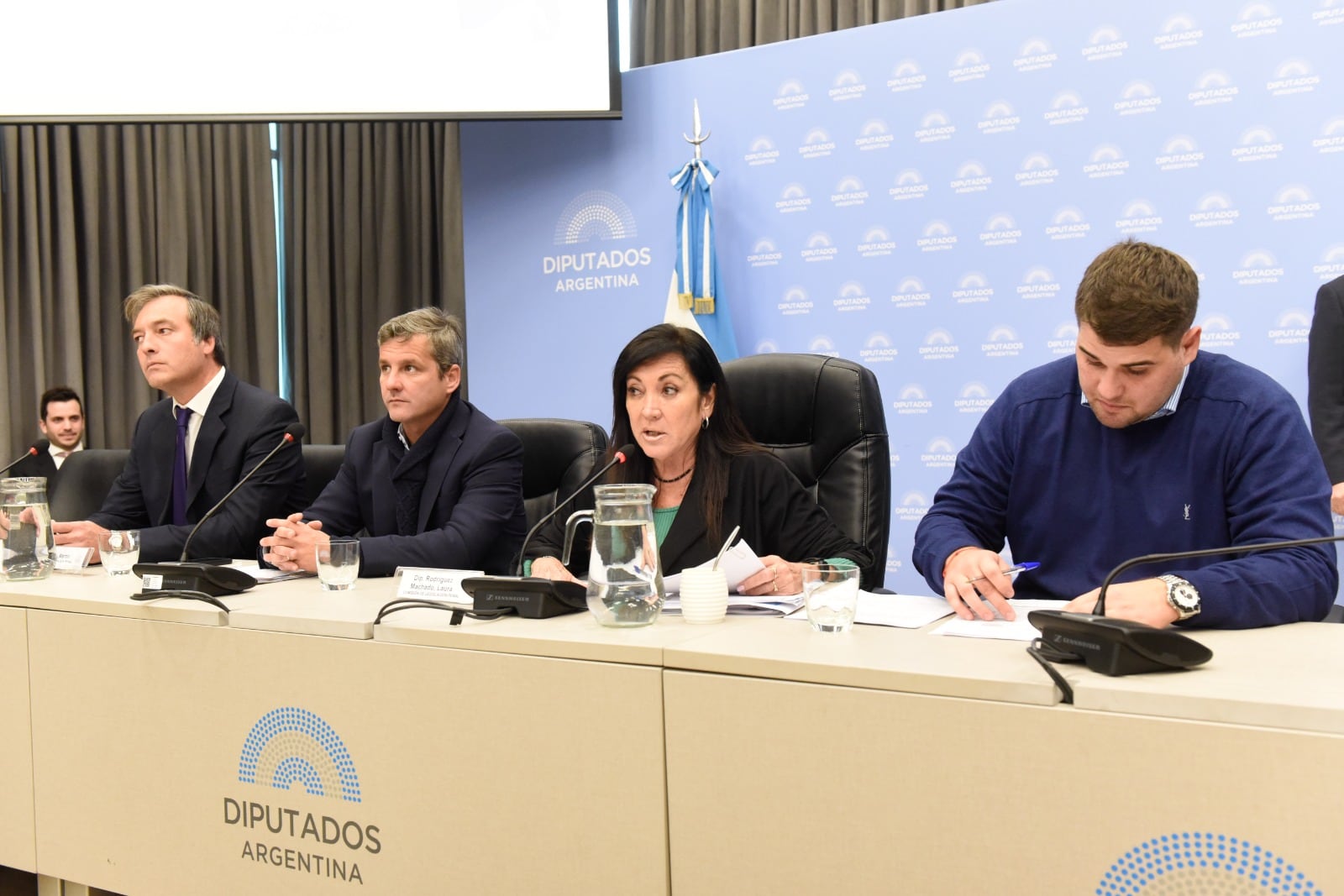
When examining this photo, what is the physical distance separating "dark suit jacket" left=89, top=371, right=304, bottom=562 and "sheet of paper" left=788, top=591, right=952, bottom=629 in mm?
1649

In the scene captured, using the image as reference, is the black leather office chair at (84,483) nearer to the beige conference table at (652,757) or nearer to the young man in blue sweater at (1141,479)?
the beige conference table at (652,757)

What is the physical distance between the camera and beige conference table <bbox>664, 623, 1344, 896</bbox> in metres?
0.96

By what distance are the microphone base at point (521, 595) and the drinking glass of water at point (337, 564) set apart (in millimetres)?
390

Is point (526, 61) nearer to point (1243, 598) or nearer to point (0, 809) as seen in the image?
point (0, 809)

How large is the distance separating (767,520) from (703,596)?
614 mm

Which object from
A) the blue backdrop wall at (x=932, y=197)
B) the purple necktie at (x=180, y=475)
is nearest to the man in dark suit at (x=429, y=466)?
the purple necktie at (x=180, y=475)

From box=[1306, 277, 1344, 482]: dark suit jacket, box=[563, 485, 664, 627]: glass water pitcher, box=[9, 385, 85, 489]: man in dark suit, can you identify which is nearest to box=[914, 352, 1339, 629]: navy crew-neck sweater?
box=[563, 485, 664, 627]: glass water pitcher

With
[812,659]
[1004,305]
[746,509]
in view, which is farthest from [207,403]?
[1004,305]

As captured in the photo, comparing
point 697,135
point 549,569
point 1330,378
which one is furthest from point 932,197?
point 549,569

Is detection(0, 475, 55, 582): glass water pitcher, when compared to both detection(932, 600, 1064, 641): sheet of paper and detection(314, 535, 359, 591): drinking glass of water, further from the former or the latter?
detection(932, 600, 1064, 641): sheet of paper

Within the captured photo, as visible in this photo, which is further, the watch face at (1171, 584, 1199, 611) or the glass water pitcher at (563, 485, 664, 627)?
the glass water pitcher at (563, 485, 664, 627)

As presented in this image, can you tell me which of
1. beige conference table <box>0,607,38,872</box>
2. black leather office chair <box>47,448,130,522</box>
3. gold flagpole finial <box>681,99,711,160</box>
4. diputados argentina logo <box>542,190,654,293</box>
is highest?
gold flagpole finial <box>681,99,711,160</box>

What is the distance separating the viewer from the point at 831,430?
2244 mm

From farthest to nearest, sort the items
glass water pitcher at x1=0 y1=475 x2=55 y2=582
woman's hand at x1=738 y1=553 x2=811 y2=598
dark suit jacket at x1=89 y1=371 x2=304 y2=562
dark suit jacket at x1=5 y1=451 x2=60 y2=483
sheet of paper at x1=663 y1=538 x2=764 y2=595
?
1. dark suit jacket at x1=5 y1=451 x2=60 y2=483
2. dark suit jacket at x1=89 y1=371 x2=304 y2=562
3. glass water pitcher at x1=0 y1=475 x2=55 y2=582
4. woman's hand at x1=738 y1=553 x2=811 y2=598
5. sheet of paper at x1=663 y1=538 x2=764 y2=595
